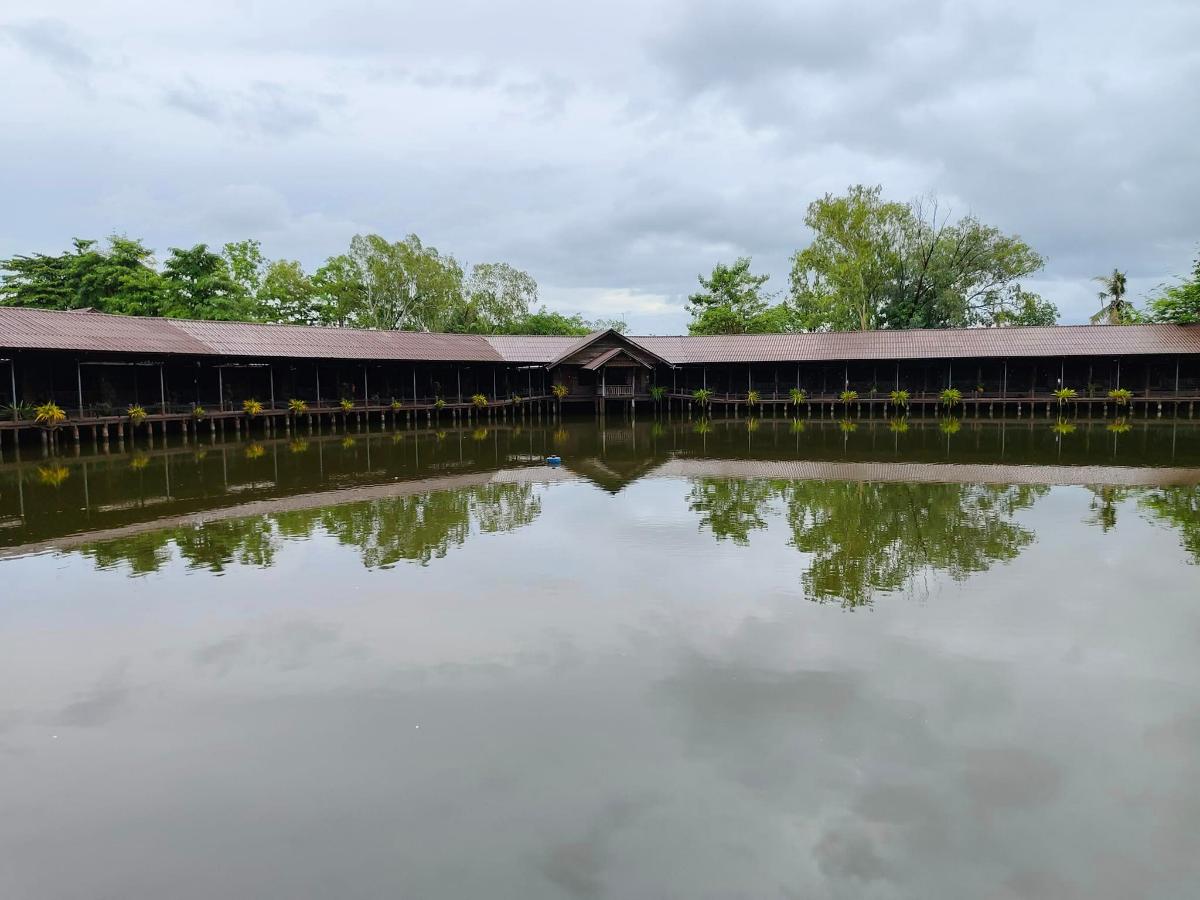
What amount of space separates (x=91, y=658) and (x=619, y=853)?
504 centimetres

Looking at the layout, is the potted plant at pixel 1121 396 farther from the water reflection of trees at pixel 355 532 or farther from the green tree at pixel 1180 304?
the water reflection of trees at pixel 355 532

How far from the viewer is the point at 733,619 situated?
742cm

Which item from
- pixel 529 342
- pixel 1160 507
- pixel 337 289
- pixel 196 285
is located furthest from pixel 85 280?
pixel 1160 507

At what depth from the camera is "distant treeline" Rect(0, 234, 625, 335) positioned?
37844 mm

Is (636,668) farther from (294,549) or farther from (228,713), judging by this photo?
(294,549)

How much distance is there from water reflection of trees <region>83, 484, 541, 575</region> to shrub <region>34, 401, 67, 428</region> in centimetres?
1430

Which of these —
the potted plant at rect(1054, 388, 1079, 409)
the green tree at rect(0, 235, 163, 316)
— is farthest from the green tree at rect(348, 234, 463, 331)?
the potted plant at rect(1054, 388, 1079, 409)

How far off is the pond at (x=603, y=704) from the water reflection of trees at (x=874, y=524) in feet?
Answer: 0.31

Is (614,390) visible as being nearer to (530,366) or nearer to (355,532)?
(530,366)

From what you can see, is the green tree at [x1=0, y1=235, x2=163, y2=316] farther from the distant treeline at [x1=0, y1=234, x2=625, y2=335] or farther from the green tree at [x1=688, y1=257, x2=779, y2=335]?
the green tree at [x1=688, y1=257, x2=779, y2=335]

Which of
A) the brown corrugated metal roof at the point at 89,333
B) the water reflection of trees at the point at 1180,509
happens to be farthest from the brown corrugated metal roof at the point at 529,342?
the water reflection of trees at the point at 1180,509

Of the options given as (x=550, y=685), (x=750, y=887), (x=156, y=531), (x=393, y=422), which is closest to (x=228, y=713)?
(x=550, y=685)

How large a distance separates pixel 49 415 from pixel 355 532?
16444mm

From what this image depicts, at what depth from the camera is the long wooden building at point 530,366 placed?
24.8 metres
